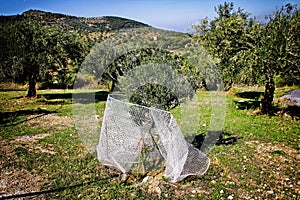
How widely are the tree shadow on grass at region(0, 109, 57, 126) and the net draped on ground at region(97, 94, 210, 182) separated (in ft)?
21.7

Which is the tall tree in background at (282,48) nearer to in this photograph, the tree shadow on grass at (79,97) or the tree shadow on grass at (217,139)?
the tree shadow on grass at (217,139)

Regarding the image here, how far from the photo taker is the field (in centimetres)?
570

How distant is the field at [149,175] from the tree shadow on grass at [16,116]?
0.67 ft

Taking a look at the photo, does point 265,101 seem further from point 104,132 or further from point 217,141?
point 104,132

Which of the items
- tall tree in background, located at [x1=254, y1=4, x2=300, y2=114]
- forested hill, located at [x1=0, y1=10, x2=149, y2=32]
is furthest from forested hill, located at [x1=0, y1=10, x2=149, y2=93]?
tall tree in background, located at [x1=254, y1=4, x2=300, y2=114]

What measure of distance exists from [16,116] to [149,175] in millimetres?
9362

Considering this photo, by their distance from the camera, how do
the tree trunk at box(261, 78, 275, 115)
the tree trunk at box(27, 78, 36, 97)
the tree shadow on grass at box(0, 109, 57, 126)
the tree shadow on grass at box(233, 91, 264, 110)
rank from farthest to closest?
the tree trunk at box(27, 78, 36, 97) → the tree shadow on grass at box(233, 91, 264, 110) → the tree trunk at box(261, 78, 275, 115) → the tree shadow on grass at box(0, 109, 57, 126)

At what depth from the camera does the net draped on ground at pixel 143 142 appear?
5.68m

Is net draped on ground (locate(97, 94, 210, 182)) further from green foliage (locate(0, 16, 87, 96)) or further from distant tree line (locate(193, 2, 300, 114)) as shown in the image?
green foliage (locate(0, 16, 87, 96))

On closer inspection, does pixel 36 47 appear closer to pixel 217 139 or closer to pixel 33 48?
pixel 33 48

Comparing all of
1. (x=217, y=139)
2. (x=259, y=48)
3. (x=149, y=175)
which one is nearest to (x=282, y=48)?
(x=259, y=48)

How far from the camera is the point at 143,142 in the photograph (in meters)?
6.68

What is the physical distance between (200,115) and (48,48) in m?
10.8

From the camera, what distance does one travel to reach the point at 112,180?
6258 mm
